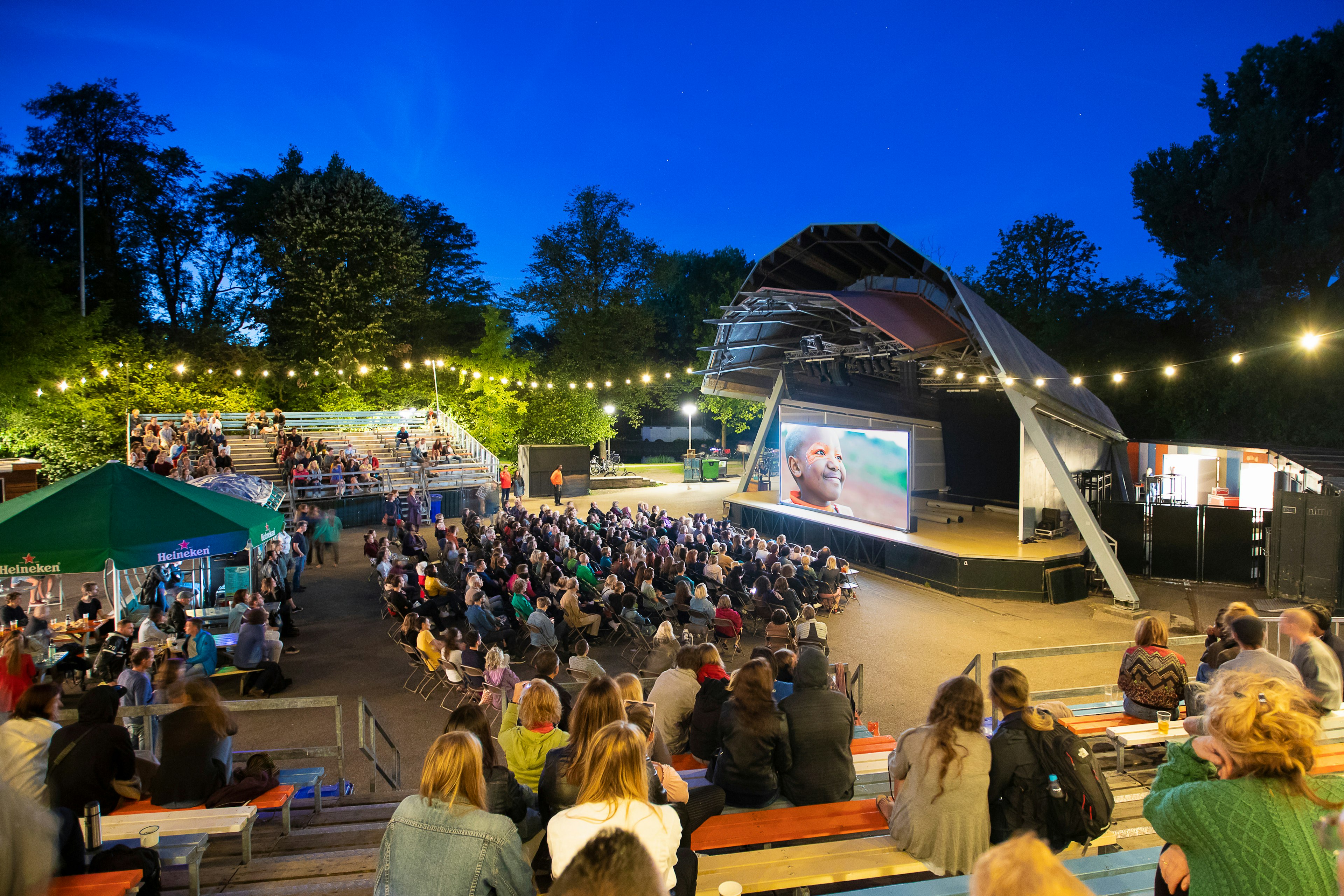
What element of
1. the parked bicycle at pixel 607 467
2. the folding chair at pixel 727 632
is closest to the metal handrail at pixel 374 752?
the folding chair at pixel 727 632

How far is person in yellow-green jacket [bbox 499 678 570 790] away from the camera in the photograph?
139 inches

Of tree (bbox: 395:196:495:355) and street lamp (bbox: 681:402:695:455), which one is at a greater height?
tree (bbox: 395:196:495:355)

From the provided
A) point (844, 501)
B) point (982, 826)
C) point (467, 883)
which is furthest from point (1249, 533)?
point (467, 883)

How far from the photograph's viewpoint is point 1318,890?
1.73 meters

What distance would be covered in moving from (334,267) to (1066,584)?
103 feet

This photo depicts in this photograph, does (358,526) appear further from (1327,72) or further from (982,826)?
(1327,72)

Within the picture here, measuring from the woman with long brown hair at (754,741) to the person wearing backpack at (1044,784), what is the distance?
1.09 metres

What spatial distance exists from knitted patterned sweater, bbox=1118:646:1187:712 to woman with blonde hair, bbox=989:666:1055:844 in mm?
2345

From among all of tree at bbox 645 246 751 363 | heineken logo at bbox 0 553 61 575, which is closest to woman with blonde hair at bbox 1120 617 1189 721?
heineken logo at bbox 0 553 61 575

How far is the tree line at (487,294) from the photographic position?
2072cm

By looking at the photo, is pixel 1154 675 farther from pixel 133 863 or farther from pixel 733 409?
pixel 733 409

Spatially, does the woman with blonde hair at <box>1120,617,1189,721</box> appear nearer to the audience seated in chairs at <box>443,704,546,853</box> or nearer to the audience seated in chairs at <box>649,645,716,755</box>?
the audience seated in chairs at <box>649,645,716,755</box>

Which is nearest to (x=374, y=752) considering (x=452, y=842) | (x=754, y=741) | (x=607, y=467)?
(x=754, y=741)

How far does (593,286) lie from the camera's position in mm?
37656
